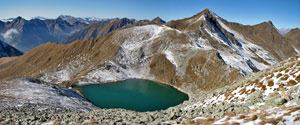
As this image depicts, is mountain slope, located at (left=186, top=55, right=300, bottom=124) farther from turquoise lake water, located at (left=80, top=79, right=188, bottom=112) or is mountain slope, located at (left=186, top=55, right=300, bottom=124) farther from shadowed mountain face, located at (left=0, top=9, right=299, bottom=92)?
shadowed mountain face, located at (left=0, top=9, right=299, bottom=92)

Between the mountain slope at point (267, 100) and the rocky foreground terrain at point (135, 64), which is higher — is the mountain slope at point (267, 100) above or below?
below

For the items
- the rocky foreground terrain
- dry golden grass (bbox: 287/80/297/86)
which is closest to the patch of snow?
the rocky foreground terrain

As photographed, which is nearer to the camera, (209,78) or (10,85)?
(10,85)

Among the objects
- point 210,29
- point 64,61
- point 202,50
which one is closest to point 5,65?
point 64,61

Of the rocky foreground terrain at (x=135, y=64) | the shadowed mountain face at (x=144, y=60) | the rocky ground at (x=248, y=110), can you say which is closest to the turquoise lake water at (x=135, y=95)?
the rocky foreground terrain at (x=135, y=64)

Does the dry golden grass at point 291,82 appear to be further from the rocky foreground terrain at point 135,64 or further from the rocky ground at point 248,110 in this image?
the rocky foreground terrain at point 135,64

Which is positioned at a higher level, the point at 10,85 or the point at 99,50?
the point at 99,50

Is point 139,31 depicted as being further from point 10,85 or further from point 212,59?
point 10,85

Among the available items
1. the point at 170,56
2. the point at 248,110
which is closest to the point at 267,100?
the point at 248,110

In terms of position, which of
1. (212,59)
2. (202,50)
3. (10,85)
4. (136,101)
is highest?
(202,50)
